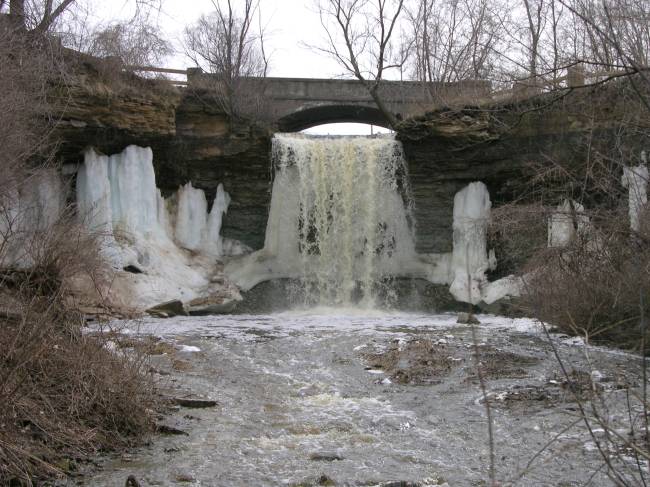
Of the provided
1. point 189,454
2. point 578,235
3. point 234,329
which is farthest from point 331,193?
point 189,454

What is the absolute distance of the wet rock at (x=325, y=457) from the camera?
231 inches

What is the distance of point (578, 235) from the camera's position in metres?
9.93

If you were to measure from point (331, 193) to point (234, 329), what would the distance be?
6776 mm

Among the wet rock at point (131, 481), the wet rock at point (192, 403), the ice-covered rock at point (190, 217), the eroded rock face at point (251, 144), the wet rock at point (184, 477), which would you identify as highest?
the eroded rock face at point (251, 144)

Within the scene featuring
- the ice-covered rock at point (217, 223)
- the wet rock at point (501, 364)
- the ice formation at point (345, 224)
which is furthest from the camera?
the ice-covered rock at point (217, 223)

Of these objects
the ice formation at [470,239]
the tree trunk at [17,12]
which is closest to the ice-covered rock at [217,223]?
the ice formation at [470,239]

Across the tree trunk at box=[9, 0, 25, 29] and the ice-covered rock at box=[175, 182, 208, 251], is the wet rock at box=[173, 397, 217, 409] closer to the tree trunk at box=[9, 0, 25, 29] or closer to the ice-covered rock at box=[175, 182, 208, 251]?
the tree trunk at box=[9, 0, 25, 29]

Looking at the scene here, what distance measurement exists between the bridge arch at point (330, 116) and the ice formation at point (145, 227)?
7.42 m

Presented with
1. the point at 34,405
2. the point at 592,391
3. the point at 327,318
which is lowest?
the point at 327,318

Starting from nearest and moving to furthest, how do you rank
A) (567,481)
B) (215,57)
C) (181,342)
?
(567,481) < (181,342) < (215,57)

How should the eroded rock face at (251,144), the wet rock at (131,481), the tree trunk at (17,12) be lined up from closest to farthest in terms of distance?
the wet rock at (131,481) → the tree trunk at (17,12) → the eroded rock face at (251,144)

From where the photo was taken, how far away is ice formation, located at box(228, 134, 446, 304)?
19.5 metres

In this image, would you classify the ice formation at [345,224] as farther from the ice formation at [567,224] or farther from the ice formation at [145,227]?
the ice formation at [567,224]

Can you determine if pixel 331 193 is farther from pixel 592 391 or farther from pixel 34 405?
pixel 592 391
